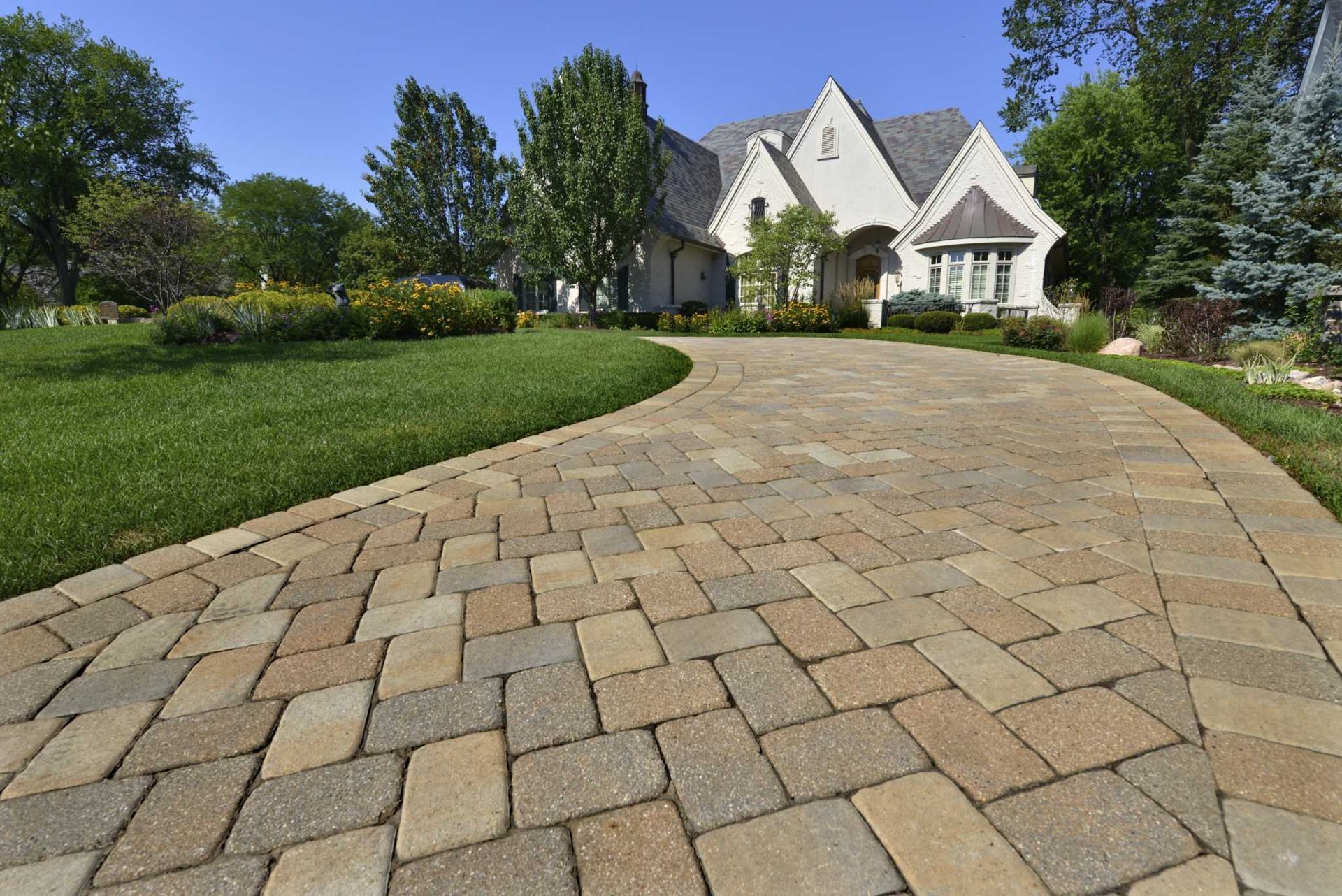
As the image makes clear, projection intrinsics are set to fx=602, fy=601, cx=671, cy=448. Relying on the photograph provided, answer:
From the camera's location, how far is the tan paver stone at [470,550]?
91.1 inches

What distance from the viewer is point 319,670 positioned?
1.65m

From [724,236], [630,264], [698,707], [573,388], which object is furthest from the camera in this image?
[724,236]

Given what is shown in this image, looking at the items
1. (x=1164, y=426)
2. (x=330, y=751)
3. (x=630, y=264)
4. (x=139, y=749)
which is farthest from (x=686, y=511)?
(x=630, y=264)

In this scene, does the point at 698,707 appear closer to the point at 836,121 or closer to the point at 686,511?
the point at 686,511

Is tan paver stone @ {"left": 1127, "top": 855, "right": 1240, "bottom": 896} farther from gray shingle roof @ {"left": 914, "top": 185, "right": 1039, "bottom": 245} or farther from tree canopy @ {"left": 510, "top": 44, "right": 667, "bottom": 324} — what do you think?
gray shingle roof @ {"left": 914, "top": 185, "right": 1039, "bottom": 245}

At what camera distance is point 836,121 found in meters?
21.4

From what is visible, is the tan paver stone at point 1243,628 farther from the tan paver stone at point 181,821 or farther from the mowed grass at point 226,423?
the mowed grass at point 226,423

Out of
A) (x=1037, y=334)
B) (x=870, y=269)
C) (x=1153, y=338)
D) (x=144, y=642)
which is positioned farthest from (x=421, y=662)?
(x=870, y=269)

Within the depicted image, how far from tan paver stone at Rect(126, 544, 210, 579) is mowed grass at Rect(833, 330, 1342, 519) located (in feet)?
15.5

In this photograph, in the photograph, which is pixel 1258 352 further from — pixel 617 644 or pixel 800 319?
pixel 800 319

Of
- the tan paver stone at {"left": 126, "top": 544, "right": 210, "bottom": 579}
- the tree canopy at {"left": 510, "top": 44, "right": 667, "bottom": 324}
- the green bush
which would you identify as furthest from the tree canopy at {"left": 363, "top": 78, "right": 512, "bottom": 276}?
the tan paver stone at {"left": 126, "top": 544, "right": 210, "bottom": 579}

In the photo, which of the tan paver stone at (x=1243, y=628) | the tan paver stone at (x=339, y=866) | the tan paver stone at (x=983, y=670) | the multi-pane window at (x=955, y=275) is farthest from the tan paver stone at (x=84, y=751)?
the multi-pane window at (x=955, y=275)

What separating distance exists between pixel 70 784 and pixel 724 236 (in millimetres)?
23171

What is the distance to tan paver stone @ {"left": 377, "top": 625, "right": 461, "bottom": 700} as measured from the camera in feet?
5.18
